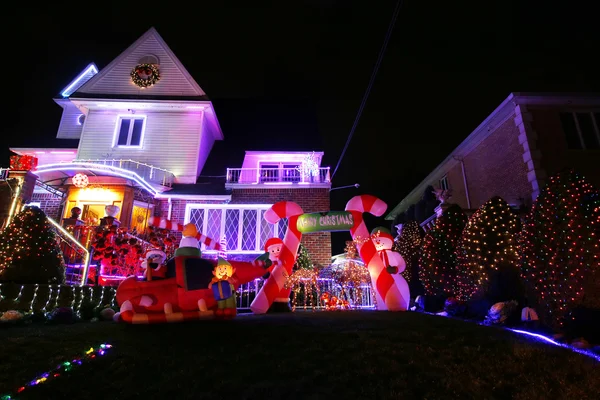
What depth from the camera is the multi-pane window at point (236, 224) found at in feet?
46.0

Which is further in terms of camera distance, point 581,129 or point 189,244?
point 581,129

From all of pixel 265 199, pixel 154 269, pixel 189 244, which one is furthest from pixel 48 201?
pixel 154 269

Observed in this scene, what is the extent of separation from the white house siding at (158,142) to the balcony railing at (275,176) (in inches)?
82.5

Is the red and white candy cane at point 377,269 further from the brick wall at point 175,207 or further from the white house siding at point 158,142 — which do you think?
the white house siding at point 158,142

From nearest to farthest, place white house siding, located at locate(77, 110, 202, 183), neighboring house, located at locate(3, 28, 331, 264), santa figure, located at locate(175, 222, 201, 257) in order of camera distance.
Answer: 1. santa figure, located at locate(175, 222, 201, 257)
2. neighboring house, located at locate(3, 28, 331, 264)
3. white house siding, located at locate(77, 110, 202, 183)

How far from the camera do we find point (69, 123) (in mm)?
17500

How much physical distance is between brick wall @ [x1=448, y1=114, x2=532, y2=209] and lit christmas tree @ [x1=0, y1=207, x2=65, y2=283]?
42.2 feet

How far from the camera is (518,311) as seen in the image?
23.8ft

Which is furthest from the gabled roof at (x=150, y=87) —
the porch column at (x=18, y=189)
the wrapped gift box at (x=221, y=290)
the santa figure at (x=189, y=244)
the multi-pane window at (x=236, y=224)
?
the wrapped gift box at (x=221, y=290)

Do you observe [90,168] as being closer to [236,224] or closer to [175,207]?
[175,207]

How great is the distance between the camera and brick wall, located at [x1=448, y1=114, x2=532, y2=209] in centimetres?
1097

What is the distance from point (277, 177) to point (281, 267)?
6914 millimetres

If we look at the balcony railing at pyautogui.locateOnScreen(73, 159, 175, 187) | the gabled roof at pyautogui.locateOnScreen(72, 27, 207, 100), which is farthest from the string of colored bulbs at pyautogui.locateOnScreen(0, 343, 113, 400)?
the gabled roof at pyautogui.locateOnScreen(72, 27, 207, 100)

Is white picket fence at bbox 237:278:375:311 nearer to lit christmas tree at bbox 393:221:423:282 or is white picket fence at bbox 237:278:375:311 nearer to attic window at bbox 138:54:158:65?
lit christmas tree at bbox 393:221:423:282
